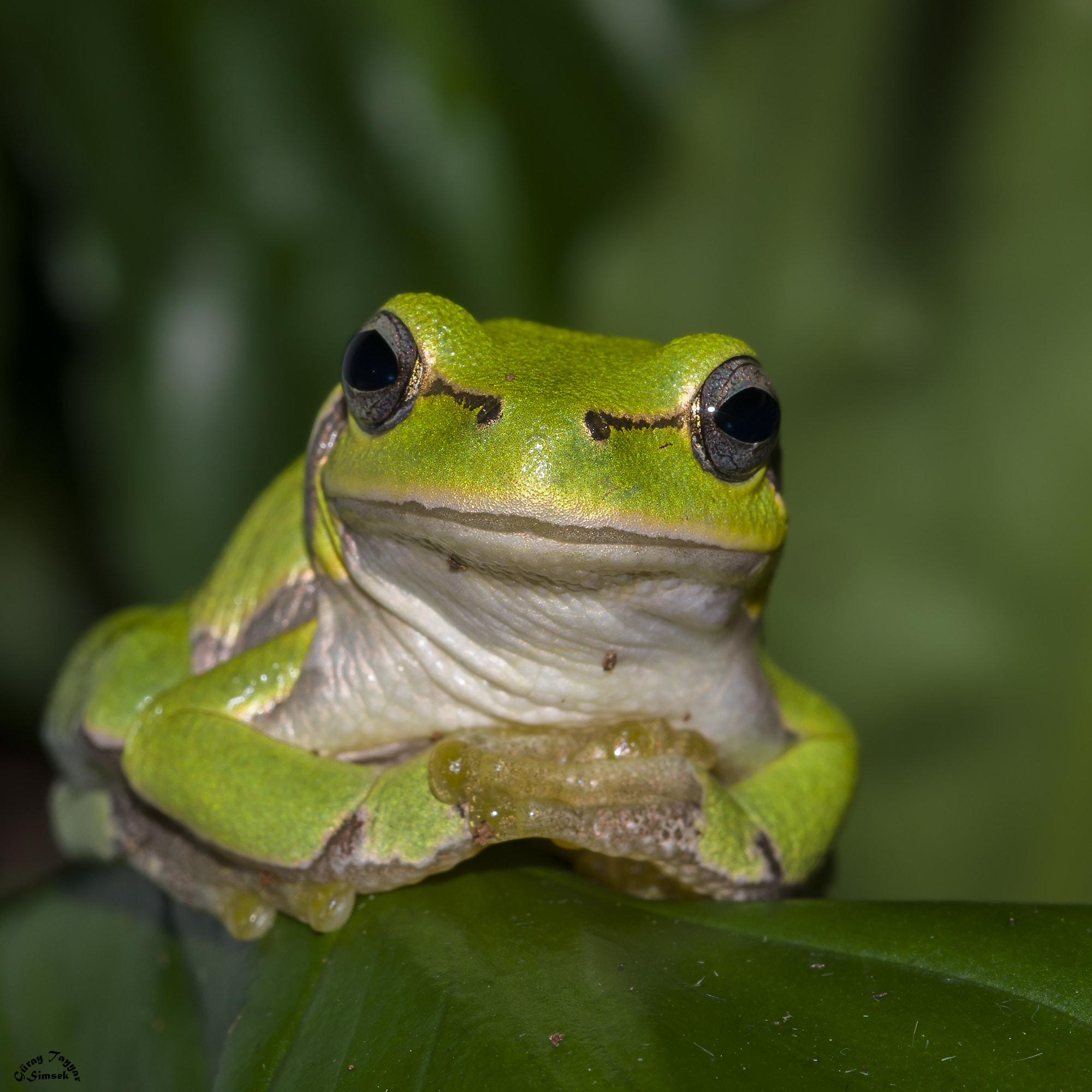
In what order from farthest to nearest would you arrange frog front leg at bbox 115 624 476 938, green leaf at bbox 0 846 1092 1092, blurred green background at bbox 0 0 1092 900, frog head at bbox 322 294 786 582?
blurred green background at bbox 0 0 1092 900
frog front leg at bbox 115 624 476 938
frog head at bbox 322 294 786 582
green leaf at bbox 0 846 1092 1092

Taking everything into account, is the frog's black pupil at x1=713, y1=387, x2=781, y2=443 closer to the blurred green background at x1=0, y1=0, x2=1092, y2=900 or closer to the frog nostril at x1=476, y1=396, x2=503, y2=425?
the frog nostril at x1=476, y1=396, x2=503, y2=425

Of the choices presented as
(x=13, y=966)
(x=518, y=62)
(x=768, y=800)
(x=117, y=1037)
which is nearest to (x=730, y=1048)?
(x=768, y=800)

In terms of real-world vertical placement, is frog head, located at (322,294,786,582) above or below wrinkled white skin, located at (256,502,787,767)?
above

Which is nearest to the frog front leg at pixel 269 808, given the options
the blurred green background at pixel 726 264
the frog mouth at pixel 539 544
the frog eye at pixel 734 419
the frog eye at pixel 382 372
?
the frog mouth at pixel 539 544

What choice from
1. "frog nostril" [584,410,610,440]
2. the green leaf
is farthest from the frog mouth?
the green leaf

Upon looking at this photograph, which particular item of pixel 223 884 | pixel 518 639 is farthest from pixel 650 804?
pixel 223 884

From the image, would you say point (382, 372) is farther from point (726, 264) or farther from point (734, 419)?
point (726, 264)

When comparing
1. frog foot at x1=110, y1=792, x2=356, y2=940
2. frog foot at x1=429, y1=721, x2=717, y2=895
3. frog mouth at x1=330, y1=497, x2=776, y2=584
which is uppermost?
frog mouth at x1=330, y1=497, x2=776, y2=584

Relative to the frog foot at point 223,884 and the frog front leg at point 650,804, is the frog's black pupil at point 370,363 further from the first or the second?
the frog foot at point 223,884
